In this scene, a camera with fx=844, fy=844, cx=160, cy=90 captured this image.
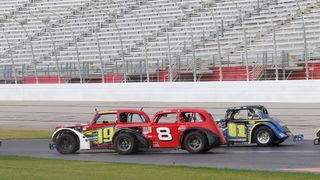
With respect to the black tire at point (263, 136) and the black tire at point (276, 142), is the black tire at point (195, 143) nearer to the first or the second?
the black tire at point (263, 136)

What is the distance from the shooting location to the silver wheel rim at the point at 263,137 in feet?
70.6

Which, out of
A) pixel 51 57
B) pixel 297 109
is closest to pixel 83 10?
pixel 51 57

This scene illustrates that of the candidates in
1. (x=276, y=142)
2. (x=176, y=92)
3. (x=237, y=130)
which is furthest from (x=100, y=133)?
(x=176, y=92)

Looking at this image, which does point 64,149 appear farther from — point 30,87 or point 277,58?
point 30,87

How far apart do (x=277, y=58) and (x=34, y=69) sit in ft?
54.0

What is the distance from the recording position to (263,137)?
70.9 feet

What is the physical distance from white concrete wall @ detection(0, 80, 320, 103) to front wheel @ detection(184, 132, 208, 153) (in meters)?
18.4

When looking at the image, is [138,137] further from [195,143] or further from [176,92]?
[176,92]

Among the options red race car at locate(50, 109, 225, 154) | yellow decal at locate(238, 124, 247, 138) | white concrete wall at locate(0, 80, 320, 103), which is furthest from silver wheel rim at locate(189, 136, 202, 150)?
white concrete wall at locate(0, 80, 320, 103)

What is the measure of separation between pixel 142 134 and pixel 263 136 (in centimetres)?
344

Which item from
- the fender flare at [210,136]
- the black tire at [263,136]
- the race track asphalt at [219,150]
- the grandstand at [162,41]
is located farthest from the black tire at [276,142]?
the grandstand at [162,41]

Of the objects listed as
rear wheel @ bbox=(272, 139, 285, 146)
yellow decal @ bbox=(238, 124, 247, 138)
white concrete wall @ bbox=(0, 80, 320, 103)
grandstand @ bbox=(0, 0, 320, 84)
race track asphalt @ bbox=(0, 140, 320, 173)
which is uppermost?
grandstand @ bbox=(0, 0, 320, 84)

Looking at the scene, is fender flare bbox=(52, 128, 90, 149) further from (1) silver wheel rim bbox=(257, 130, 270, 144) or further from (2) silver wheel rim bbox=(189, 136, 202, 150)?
(1) silver wheel rim bbox=(257, 130, 270, 144)

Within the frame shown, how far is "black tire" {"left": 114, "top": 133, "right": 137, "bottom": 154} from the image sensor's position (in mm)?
19844
